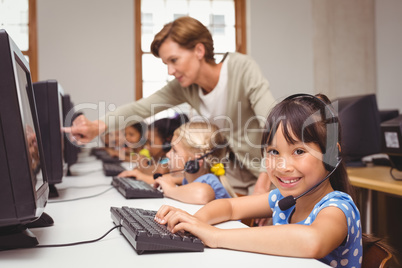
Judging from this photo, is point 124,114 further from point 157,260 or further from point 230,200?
point 157,260

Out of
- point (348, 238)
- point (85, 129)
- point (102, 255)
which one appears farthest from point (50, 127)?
point (348, 238)

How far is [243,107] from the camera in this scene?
1841mm

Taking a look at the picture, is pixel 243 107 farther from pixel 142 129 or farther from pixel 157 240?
pixel 142 129

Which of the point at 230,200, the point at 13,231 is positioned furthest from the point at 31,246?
the point at 230,200

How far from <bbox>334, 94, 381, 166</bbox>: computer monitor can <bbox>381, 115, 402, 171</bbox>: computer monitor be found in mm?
403

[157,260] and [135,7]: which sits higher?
[135,7]

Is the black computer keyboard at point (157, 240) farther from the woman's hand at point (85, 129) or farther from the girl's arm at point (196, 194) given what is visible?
the woman's hand at point (85, 129)

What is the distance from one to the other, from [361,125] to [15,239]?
1.97 meters

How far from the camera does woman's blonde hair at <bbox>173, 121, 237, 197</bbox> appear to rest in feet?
5.30

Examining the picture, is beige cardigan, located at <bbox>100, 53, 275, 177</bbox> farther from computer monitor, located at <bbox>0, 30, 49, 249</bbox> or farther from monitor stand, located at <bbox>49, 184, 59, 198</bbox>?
computer monitor, located at <bbox>0, 30, 49, 249</bbox>

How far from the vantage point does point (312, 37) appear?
5066mm

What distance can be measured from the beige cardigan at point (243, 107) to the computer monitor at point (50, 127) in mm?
490

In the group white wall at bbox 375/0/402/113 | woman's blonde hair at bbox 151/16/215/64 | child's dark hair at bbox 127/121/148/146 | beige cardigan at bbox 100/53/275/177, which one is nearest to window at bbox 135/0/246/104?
child's dark hair at bbox 127/121/148/146

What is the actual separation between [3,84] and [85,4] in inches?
168
